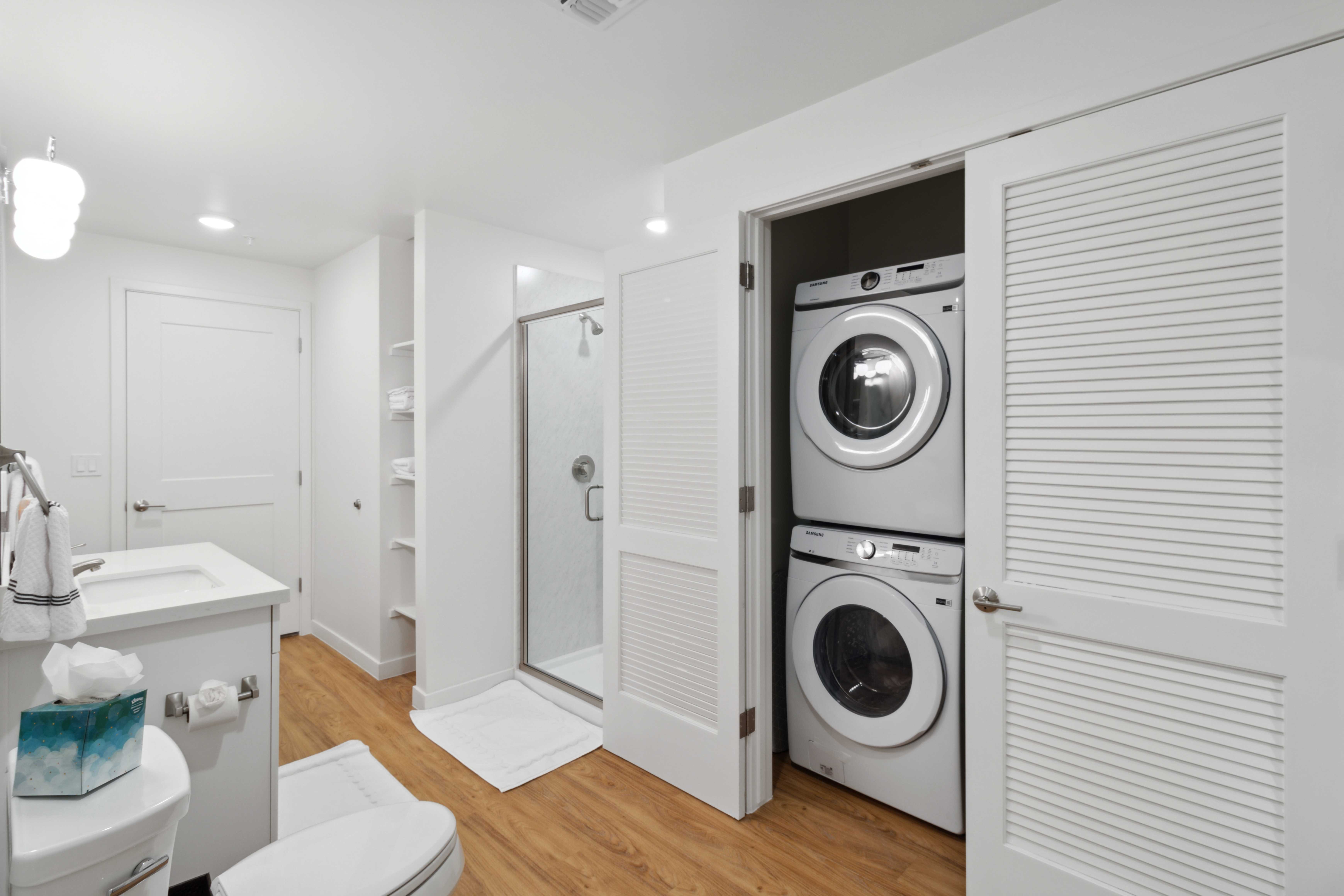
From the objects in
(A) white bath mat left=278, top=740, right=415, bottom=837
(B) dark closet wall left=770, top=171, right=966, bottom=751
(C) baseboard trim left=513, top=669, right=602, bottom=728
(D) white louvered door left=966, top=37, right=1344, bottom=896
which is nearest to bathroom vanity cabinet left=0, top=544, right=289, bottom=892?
(A) white bath mat left=278, top=740, right=415, bottom=837

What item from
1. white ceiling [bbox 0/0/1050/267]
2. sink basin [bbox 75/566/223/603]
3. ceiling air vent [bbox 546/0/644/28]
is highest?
white ceiling [bbox 0/0/1050/267]

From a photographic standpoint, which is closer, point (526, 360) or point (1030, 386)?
point (1030, 386)

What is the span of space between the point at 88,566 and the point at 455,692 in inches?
64.6

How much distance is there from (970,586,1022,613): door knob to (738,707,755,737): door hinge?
2.76 feet

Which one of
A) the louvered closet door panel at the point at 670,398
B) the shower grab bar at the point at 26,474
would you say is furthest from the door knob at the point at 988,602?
the shower grab bar at the point at 26,474

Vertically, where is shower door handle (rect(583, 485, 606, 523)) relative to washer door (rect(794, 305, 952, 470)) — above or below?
below

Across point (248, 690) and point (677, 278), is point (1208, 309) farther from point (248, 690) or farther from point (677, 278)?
point (248, 690)

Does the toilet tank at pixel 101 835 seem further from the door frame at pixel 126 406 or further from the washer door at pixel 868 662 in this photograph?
the door frame at pixel 126 406

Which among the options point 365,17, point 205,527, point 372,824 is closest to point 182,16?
point 365,17

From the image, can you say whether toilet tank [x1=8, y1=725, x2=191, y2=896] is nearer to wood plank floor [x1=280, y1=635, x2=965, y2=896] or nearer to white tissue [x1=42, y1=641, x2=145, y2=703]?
white tissue [x1=42, y1=641, x2=145, y2=703]

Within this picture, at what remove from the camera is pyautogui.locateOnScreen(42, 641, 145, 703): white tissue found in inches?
45.5

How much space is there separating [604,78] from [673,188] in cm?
64

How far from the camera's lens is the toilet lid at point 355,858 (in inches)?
43.4

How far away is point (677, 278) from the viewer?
87.3 inches
